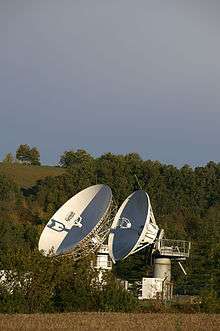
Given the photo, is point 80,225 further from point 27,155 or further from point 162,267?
point 27,155

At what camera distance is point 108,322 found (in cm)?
3275

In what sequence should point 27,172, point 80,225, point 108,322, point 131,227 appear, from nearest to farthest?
point 108,322 → point 80,225 → point 131,227 → point 27,172

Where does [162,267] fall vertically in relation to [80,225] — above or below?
below

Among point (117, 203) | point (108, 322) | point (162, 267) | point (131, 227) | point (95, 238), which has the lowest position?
point (108, 322)

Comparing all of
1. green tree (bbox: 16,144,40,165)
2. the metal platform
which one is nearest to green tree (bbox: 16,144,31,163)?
green tree (bbox: 16,144,40,165)

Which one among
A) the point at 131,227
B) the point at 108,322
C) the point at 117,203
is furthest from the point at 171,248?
the point at 108,322

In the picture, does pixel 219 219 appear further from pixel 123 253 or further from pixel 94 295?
pixel 94 295

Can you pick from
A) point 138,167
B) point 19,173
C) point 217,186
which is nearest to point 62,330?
point 138,167

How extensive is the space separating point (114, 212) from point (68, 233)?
3.72 m

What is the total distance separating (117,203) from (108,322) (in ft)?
125

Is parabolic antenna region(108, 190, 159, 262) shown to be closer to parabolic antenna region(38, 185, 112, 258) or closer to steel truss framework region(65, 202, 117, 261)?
steel truss framework region(65, 202, 117, 261)

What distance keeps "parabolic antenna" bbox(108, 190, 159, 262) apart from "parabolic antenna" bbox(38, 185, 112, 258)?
1.62 m

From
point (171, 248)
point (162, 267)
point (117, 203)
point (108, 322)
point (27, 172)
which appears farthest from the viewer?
point (27, 172)

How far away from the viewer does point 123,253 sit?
55.7 m
